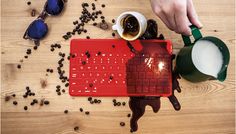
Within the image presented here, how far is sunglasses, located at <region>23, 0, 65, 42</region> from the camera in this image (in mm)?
1148

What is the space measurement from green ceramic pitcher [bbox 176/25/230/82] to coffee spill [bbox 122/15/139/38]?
0.17 meters

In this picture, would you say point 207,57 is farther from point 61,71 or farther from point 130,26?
point 61,71

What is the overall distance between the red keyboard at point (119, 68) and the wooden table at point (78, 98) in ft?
0.10

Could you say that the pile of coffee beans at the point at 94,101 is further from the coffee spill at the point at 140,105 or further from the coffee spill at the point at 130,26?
the coffee spill at the point at 130,26

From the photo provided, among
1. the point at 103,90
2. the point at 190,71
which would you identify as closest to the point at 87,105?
the point at 103,90

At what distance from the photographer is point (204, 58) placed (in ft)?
3.58

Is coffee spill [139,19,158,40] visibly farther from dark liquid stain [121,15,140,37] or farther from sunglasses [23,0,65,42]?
sunglasses [23,0,65,42]

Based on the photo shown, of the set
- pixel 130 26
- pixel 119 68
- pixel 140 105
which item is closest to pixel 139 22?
pixel 130 26

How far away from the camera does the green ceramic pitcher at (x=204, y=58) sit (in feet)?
3.47

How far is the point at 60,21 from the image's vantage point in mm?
1187

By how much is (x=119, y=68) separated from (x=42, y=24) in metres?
0.30

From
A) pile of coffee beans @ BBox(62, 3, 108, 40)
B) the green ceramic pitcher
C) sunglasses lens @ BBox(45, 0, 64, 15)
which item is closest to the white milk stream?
the green ceramic pitcher

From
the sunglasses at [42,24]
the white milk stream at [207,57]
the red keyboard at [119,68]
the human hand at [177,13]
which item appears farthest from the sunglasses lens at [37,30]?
the white milk stream at [207,57]

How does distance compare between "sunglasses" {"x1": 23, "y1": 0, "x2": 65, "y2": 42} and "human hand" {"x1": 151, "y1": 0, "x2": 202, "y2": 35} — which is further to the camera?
"sunglasses" {"x1": 23, "y1": 0, "x2": 65, "y2": 42}
